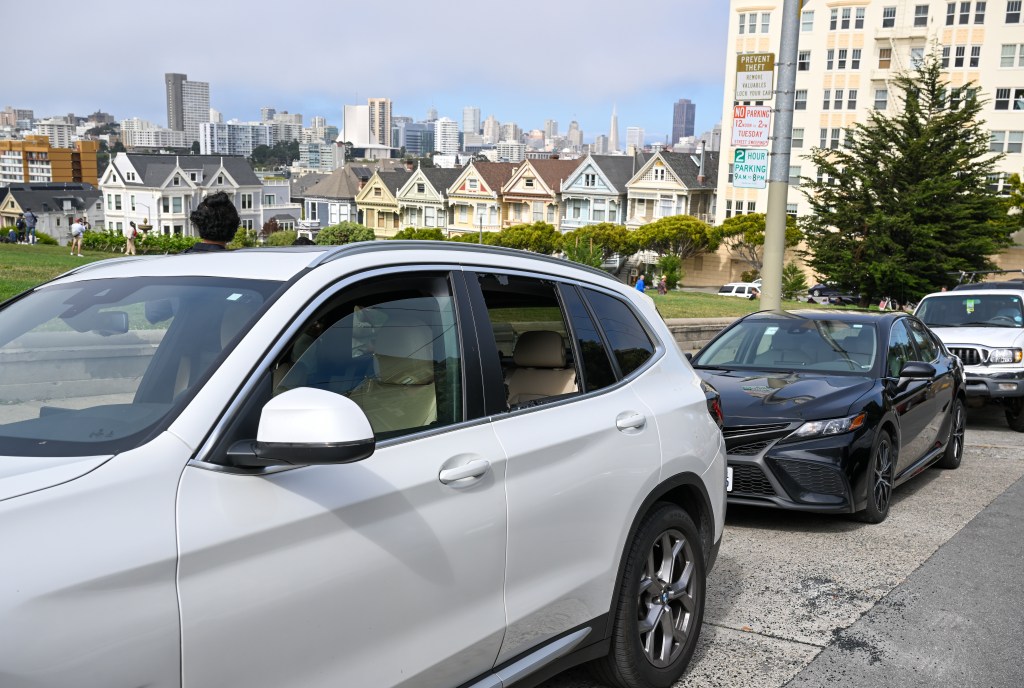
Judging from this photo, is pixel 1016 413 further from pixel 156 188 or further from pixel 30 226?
pixel 156 188

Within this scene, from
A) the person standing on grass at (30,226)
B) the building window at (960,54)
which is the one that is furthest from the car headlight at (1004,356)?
the building window at (960,54)

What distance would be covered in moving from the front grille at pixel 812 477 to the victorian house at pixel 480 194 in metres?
84.0

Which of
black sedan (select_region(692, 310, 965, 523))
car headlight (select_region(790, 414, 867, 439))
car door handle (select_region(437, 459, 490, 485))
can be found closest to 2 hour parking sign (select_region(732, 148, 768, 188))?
black sedan (select_region(692, 310, 965, 523))

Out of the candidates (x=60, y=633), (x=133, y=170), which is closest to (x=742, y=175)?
(x=60, y=633)

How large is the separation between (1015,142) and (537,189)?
3834 cm

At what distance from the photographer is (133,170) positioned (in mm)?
94938

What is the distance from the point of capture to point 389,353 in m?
3.31

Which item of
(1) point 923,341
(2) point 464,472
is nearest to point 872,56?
(1) point 923,341

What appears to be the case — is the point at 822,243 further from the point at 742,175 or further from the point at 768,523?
the point at 768,523

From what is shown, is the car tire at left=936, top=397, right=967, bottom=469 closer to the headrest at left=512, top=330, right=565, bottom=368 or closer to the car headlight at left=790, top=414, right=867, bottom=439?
the car headlight at left=790, top=414, right=867, bottom=439

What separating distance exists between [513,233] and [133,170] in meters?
40.6

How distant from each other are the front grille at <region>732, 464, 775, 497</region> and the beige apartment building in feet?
208

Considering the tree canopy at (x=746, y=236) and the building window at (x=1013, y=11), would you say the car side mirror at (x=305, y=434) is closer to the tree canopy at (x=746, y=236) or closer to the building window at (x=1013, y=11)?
the tree canopy at (x=746, y=236)

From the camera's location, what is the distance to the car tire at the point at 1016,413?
1248 centimetres
